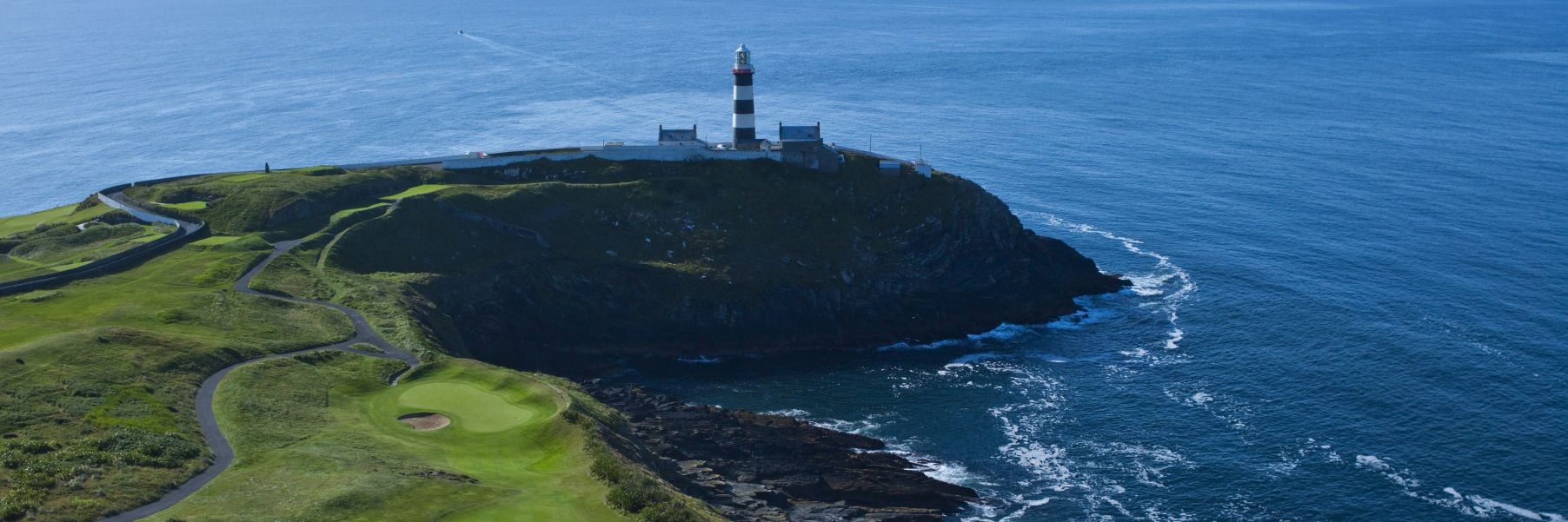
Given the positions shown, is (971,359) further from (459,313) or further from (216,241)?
(216,241)

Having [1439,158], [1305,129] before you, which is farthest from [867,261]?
[1305,129]

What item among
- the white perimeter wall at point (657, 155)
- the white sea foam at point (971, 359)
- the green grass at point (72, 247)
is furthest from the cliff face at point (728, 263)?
the green grass at point (72, 247)

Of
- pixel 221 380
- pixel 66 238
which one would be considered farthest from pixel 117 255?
pixel 221 380

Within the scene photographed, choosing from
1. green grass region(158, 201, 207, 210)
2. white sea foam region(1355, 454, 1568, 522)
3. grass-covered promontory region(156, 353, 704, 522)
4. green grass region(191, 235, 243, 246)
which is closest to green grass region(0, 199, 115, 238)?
green grass region(158, 201, 207, 210)

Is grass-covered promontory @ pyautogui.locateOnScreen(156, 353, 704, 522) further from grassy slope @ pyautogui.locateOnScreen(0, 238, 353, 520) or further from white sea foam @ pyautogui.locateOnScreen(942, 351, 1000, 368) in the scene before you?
white sea foam @ pyautogui.locateOnScreen(942, 351, 1000, 368)

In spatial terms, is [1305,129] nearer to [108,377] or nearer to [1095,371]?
[1095,371]
